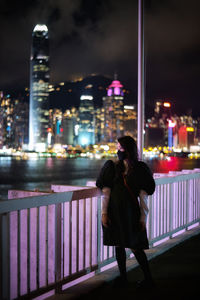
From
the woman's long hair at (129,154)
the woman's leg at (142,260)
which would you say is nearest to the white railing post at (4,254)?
the woman's long hair at (129,154)

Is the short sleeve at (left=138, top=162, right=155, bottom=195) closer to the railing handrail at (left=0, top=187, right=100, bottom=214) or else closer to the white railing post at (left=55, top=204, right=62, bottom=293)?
the railing handrail at (left=0, top=187, right=100, bottom=214)

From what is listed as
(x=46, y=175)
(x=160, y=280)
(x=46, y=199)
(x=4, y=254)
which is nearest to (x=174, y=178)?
(x=160, y=280)

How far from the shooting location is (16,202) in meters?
3.47

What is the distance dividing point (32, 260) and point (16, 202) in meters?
1.60

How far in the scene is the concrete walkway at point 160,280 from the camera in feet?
13.5

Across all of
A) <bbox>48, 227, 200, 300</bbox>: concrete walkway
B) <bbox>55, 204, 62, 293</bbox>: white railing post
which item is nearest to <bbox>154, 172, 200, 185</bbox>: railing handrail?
<bbox>48, 227, 200, 300</bbox>: concrete walkway

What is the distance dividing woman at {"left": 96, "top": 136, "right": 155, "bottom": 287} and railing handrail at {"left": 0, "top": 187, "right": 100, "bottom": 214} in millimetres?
367

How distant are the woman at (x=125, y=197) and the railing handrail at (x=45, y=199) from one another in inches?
14.4

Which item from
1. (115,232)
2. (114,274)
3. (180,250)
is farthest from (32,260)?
(180,250)

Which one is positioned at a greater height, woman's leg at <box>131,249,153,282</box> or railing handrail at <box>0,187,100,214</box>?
railing handrail at <box>0,187,100,214</box>

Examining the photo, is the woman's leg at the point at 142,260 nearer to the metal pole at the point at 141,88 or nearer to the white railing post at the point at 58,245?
the white railing post at the point at 58,245

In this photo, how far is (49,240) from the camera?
4.20 meters

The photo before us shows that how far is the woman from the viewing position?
4.08m

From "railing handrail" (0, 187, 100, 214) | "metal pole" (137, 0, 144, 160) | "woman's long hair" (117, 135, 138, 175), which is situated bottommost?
"railing handrail" (0, 187, 100, 214)
